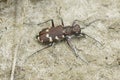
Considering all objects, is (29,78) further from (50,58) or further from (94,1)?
(94,1)

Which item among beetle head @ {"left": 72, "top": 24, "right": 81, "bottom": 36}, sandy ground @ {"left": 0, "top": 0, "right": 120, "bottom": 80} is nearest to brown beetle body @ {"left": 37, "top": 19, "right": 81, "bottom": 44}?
beetle head @ {"left": 72, "top": 24, "right": 81, "bottom": 36}

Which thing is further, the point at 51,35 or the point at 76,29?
the point at 76,29

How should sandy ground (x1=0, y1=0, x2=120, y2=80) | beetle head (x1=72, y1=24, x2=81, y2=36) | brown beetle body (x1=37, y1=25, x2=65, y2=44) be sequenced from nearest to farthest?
sandy ground (x1=0, y1=0, x2=120, y2=80) → brown beetle body (x1=37, y1=25, x2=65, y2=44) → beetle head (x1=72, y1=24, x2=81, y2=36)

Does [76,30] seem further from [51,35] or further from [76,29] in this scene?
[51,35]

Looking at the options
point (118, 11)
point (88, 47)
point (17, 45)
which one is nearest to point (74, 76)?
point (88, 47)

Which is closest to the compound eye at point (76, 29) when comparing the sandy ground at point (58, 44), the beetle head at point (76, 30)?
the beetle head at point (76, 30)

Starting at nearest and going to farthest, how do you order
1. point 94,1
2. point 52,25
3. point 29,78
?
point 29,78, point 52,25, point 94,1

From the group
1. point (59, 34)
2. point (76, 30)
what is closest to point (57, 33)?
point (59, 34)

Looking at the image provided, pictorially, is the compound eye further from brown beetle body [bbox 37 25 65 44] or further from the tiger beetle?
brown beetle body [bbox 37 25 65 44]
